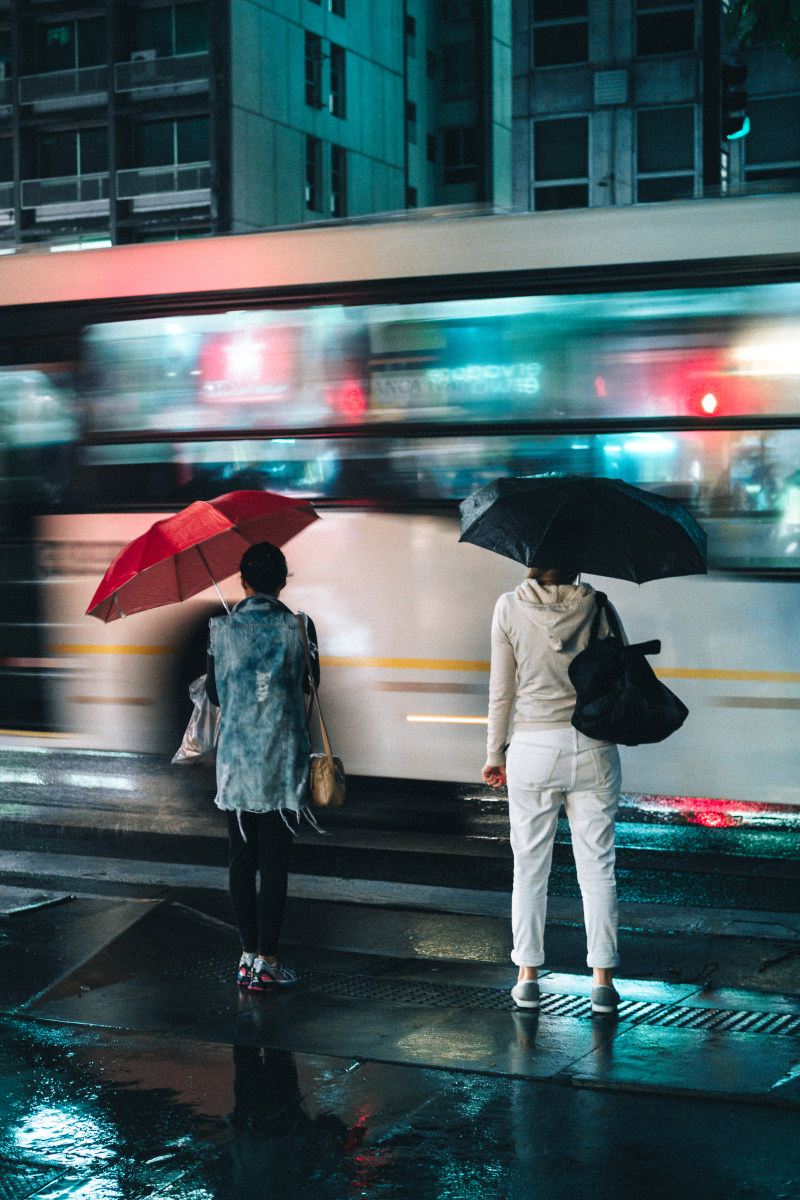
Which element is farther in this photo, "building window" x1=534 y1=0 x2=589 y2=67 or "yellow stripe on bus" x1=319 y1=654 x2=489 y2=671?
"building window" x1=534 y1=0 x2=589 y2=67

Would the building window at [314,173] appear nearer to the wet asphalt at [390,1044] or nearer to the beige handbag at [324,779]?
the wet asphalt at [390,1044]

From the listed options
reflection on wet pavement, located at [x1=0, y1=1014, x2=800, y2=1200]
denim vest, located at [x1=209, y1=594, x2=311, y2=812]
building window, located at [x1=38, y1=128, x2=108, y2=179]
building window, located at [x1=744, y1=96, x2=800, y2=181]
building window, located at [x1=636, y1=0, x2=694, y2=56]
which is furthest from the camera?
building window, located at [x1=38, y1=128, x2=108, y2=179]

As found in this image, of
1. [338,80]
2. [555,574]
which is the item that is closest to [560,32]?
[338,80]

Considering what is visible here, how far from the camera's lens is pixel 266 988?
597 cm

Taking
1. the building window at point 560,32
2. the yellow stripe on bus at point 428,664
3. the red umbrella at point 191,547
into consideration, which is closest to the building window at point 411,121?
the building window at point 560,32

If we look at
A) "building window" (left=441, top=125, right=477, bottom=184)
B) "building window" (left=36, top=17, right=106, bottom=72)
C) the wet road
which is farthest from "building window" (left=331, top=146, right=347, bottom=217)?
the wet road

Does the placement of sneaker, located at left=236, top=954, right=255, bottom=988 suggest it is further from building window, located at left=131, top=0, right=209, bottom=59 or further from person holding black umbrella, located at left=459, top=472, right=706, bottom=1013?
building window, located at left=131, top=0, right=209, bottom=59

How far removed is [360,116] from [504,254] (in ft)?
129

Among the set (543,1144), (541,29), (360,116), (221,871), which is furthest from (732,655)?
(360,116)

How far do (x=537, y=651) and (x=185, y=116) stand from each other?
38.0 metres

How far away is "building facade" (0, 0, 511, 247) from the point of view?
1564 inches

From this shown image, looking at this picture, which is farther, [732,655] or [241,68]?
[241,68]

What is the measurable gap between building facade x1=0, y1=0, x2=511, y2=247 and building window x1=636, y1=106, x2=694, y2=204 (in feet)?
17.1

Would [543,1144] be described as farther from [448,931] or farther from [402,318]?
[402,318]
